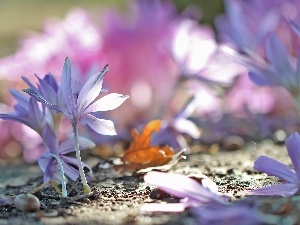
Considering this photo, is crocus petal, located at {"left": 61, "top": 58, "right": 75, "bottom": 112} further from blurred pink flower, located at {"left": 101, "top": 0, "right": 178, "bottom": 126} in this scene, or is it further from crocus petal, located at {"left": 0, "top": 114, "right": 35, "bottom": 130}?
blurred pink flower, located at {"left": 101, "top": 0, "right": 178, "bottom": 126}

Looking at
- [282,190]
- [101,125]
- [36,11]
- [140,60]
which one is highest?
[36,11]

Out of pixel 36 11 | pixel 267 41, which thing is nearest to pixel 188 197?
pixel 267 41

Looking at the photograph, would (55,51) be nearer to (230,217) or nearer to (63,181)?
(63,181)

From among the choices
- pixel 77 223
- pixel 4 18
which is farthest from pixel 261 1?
pixel 4 18

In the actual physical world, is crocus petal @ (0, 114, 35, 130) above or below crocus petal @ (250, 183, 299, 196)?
above

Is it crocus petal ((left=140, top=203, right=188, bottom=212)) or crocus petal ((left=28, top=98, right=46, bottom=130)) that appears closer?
crocus petal ((left=140, top=203, right=188, bottom=212))

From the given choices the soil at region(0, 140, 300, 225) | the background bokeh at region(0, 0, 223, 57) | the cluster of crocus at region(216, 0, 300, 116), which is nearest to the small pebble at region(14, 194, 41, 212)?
the soil at region(0, 140, 300, 225)

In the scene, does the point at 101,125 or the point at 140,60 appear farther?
the point at 140,60
